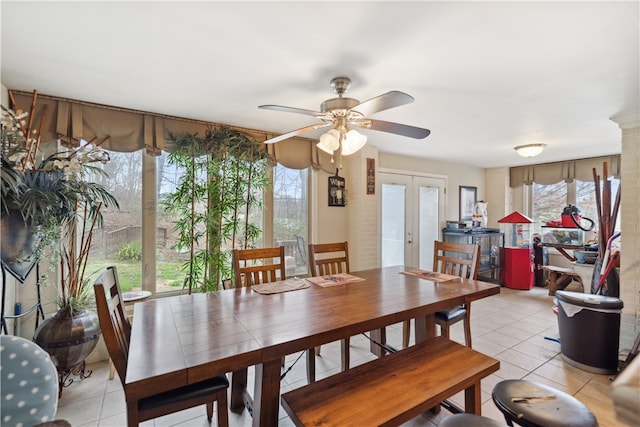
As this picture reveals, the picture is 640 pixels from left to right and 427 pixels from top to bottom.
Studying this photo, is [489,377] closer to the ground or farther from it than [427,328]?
closer to the ground

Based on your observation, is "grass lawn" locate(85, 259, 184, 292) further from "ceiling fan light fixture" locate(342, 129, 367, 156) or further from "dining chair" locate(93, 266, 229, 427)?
"ceiling fan light fixture" locate(342, 129, 367, 156)

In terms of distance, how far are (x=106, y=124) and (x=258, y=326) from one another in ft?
8.35

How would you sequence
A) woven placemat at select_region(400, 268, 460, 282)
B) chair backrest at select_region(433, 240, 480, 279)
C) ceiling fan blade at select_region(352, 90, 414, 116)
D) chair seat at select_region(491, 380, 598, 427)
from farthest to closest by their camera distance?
chair backrest at select_region(433, 240, 480, 279)
woven placemat at select_region(400, 268, 460, 282)
ceiling fan blade at select_region(352, 90, 414, 116)
chair seat at select_region(491, 380, 598, 427)

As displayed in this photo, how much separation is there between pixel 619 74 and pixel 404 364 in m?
2.52

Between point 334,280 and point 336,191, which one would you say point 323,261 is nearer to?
point 334,280

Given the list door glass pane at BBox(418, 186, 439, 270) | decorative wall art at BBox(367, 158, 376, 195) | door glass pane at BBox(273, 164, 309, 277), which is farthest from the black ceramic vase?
door glass pane at BBox(418, 186, 439, 270)

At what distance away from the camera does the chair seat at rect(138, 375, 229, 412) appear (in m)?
1.35

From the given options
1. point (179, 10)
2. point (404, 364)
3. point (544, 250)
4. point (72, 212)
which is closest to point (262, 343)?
point (404, 364)

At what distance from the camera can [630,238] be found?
2898 millimetres

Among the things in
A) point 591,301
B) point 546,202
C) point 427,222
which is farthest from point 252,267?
point 546,202

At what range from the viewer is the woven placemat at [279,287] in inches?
83.6

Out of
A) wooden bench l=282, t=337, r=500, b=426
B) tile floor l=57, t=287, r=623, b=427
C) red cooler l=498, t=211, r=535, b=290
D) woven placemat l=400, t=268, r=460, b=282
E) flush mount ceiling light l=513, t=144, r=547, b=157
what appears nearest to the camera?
wooden bench l=282, t=337, r=500, b=426

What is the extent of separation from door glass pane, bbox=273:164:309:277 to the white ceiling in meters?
Result: 1.06

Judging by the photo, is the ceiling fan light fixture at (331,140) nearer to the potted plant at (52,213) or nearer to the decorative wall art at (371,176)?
the potted plant at (52,213)
